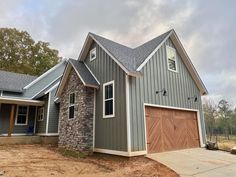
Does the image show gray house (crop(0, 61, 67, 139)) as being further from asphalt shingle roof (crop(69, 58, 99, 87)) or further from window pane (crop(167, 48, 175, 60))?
window pane (crop(167, 48, 175, 60))

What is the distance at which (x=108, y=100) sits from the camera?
9.32 metres

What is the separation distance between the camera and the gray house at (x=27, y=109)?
14258 millimetres

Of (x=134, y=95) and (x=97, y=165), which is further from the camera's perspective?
(x=134, y=95)

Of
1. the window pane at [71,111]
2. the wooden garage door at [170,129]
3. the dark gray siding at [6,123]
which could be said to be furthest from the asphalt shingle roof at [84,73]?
the dark gray siding at [6,123]

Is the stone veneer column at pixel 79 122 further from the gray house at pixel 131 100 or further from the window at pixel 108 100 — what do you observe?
the window at pixel 108 100

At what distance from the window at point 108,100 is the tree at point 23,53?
21941mm

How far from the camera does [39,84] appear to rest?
17.8 metres

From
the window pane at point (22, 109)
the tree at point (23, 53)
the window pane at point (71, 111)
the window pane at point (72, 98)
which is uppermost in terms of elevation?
the tree at point (23, 53)

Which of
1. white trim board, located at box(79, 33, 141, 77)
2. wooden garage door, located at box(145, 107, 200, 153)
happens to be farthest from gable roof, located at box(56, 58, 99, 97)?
wooden garage door, located at box(145, 107, 200, 153)

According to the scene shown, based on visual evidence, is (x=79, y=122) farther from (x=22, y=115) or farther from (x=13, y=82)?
(x=13, y=82)

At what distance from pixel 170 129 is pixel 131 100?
316cm

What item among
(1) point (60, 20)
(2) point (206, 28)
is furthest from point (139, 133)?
(1) point (60, 20)

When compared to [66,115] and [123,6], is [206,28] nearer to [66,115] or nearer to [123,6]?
[123,6]

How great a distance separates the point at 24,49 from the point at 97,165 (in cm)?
2670
